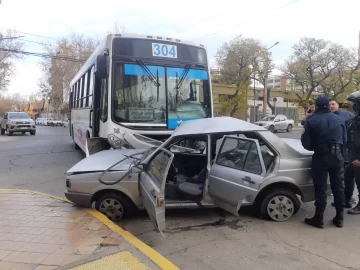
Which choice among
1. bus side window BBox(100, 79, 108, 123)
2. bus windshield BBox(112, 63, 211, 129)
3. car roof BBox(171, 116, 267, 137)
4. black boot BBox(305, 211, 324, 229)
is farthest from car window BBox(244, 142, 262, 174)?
bus side window BBox(100, 79, 108, 123)

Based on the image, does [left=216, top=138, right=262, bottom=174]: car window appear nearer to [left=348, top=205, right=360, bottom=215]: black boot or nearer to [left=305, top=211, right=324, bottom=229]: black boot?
[left=305, top=211, right=324, bottom=229]: black boot

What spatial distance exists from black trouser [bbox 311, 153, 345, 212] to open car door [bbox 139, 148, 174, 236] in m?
2.16

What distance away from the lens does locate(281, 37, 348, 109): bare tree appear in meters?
37.3

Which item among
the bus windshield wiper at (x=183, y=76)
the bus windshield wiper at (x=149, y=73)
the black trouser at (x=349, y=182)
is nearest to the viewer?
the black trouser at (x=349, y=182)

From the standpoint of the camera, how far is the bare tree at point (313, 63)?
37344mm

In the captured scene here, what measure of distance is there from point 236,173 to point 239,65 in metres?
33.0

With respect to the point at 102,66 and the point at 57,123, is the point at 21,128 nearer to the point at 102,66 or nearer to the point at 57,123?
the point at 102,66

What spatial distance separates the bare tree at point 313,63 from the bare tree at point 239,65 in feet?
19.4

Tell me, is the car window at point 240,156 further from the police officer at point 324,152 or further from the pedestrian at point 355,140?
the pedestrian at point 355,140

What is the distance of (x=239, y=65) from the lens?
36094 millimetres

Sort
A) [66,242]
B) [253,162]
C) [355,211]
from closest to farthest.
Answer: [66,242] → [253,162] → [355,211]

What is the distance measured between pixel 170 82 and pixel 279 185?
11.5 feet

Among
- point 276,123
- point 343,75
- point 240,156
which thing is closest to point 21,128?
point 240,156

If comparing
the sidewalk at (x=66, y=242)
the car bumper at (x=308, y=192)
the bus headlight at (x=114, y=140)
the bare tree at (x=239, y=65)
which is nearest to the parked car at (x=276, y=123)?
the bare tree at (x=239, y=65)
